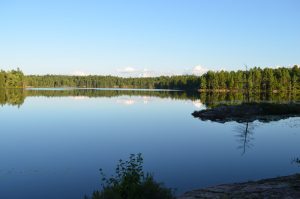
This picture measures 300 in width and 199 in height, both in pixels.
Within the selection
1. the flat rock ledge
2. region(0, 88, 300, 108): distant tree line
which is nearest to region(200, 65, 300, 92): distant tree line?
region(0, 88, 300, 108): distant tree line

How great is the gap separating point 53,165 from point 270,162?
15.2 meters

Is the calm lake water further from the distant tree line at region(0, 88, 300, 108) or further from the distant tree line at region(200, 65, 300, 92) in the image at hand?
the distant tree line at region(200, 65, 300, 92)

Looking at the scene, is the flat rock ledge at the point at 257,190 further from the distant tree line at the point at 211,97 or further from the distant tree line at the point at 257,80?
the distant tree line at the point at 257,80

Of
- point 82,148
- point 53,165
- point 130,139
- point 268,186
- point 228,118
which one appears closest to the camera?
point 268,186

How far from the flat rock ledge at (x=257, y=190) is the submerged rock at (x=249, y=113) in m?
39.6

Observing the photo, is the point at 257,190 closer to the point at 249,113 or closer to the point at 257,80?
the point at 249,113

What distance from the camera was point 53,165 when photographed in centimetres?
2300

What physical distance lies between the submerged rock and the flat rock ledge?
1558 inches

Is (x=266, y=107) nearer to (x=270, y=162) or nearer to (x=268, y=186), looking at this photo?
(x=270, y=162)

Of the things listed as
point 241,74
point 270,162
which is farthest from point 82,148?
point 241,74

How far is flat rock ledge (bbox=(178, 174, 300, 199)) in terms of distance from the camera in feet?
45.9

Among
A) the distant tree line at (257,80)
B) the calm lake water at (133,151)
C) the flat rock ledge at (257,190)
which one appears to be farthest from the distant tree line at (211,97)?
the flat rock ledge at (257,190)

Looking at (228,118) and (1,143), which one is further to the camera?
(228,118)

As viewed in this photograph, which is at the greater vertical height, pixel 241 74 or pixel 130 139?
pixel 241 74
